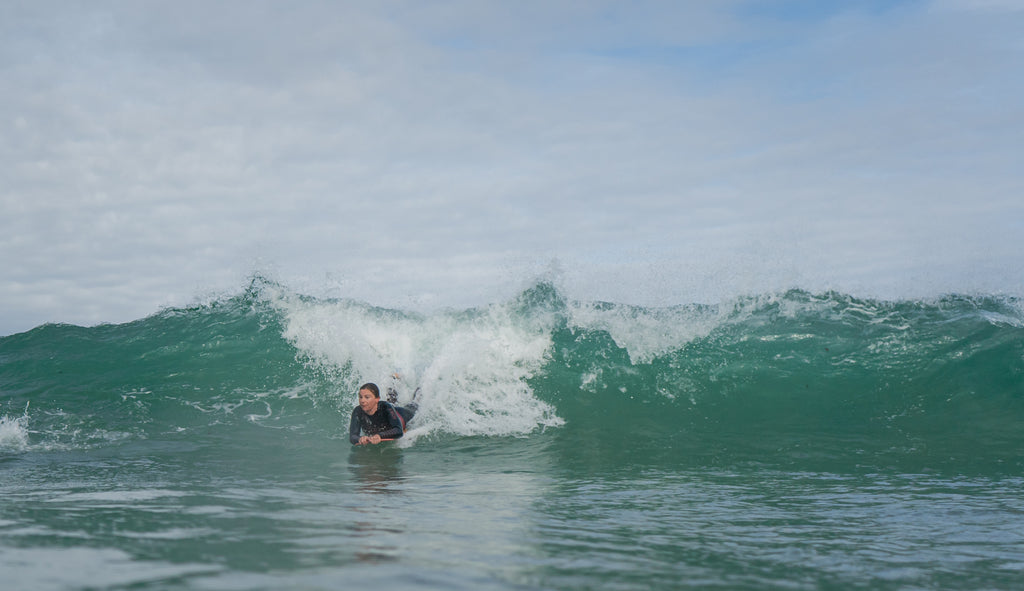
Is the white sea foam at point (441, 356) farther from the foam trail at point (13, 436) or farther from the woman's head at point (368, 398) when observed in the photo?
the foam trail at point (13, 436)

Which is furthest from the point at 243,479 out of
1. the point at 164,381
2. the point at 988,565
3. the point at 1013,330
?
the point at 1013,330

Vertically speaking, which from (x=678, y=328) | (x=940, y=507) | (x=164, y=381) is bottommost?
(x=940, y=507)

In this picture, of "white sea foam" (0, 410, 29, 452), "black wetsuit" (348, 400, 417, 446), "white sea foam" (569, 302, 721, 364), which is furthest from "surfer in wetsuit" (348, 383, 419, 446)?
"white sea foam" (569, 302, 721, 364)

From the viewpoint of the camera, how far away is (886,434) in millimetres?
11062

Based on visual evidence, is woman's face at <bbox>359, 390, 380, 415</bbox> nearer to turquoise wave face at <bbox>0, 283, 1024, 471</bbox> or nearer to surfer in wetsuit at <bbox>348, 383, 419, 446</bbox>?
surfer in wetsuit at <bbox>348, 383, 419, 446</bbox>

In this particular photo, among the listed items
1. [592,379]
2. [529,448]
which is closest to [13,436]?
[529,448]

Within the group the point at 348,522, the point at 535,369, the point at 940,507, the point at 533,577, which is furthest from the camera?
the point at 535,369

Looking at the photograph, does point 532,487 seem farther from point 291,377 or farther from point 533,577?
point 291,377

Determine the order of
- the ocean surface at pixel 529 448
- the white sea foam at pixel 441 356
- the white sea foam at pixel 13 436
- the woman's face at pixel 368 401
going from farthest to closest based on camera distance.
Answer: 1. the white sea foam at pixel 441 356
2. the white sea foam at pixel 13 436
3. the woman's face at pixel 368 401
4. the ocean surface at pixel 529 448

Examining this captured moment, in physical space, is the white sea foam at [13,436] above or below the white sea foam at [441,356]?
below

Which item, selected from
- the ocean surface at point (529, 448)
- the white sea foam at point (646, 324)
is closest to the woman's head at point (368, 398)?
the ocean surface at point (529, 448)

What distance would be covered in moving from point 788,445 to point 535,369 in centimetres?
515

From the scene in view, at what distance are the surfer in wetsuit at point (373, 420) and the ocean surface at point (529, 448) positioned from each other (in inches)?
14.4

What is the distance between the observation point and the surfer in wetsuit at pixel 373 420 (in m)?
10.6
